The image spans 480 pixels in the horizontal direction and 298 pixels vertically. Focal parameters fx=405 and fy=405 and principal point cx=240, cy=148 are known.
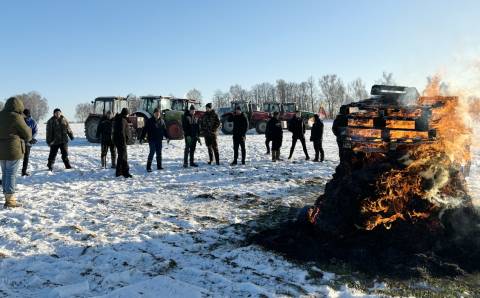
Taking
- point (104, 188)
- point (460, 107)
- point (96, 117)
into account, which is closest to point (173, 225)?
point (104, 188)

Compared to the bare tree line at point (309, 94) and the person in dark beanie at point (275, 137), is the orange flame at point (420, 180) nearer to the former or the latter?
the person in dark beanie at point (275, 137)

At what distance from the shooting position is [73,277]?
447 centimetres

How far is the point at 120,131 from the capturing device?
10820mm

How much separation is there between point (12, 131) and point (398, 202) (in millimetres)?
6572

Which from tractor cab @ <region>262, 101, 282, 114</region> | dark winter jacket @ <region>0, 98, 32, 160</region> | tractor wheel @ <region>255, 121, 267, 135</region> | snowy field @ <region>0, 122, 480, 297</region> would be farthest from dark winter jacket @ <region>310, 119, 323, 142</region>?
tractor cab @ <region>262, 101, 282, 114</region>

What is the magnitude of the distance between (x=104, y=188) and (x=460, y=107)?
746 cm

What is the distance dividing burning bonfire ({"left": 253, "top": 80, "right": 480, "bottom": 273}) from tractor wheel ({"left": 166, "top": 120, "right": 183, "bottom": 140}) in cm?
1543

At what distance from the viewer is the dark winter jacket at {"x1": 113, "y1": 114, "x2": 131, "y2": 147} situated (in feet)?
35.3

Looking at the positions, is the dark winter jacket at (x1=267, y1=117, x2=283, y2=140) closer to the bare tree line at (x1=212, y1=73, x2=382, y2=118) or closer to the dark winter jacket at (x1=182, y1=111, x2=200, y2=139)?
the dark winter jacket at (x1=182, y1=111, x2=200, y2=139)

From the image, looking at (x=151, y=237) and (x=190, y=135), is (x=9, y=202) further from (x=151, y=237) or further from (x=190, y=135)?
(x=190, y=135)

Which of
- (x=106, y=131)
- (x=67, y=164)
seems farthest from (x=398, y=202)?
(x=67, y=164)

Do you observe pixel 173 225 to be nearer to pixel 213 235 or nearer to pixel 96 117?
pixel 213 235

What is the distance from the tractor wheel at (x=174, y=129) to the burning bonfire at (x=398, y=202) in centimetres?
1543

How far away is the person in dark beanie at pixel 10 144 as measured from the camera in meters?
7.21
